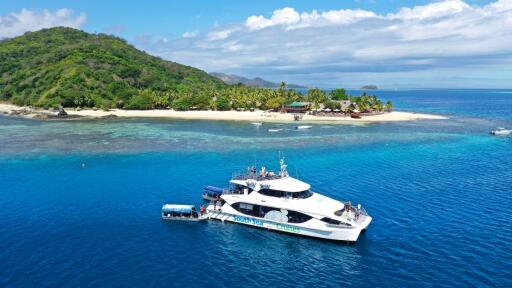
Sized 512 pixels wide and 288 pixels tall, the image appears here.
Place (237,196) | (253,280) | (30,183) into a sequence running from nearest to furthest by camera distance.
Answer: (253,280) < (237,196) < (30,183)

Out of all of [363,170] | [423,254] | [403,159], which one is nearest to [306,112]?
[403,159]

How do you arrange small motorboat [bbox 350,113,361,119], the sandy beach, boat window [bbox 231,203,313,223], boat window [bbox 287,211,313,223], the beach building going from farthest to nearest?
the beach building → small motorboat [bbox 350,113,361,119] → the sandy beach → boat window [bbox 231,203,313,223] → boat window [bbox 287,211,313,223]

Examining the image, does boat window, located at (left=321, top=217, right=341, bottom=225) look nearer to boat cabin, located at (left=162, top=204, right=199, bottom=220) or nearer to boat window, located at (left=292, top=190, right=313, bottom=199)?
boat window, located at (left=292, top=190, right=313, bottom=199)

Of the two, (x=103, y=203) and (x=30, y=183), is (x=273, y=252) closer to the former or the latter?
(x=103, y=203)

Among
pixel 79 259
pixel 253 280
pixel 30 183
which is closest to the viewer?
pixel 253 280

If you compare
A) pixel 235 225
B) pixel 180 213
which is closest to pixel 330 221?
pixel 235 225

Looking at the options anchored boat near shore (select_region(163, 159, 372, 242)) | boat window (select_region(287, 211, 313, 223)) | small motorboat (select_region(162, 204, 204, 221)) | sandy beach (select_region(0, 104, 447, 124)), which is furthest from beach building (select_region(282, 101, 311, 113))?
boat window (select_region(287, 211, 313, 223))

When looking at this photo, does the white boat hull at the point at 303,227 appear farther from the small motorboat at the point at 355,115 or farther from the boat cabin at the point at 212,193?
the small motorboat at the point at 355,115
